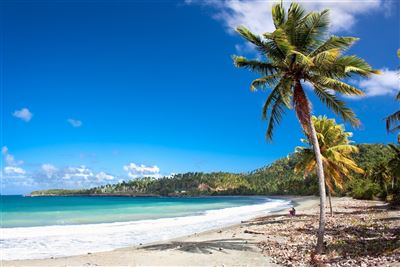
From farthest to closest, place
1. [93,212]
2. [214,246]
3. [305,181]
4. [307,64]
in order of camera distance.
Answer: [305,181]
[93,212]
[214,246]
[307,64]

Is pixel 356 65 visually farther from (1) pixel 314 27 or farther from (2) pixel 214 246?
(2) pixel 214 246

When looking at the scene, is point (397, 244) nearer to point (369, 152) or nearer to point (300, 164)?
point (300, 164)

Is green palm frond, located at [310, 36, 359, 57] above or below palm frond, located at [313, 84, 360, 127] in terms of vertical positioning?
above

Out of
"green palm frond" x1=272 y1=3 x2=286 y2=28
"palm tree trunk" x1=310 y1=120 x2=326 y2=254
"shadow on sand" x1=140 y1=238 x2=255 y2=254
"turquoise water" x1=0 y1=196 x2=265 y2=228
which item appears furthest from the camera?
"turquoise water" x1=0 y1=196 x2=265 y2=228

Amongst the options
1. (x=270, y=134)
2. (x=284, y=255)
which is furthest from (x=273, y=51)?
(x=284, y=255)

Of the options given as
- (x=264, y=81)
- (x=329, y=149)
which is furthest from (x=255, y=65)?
(x=329, y=149)

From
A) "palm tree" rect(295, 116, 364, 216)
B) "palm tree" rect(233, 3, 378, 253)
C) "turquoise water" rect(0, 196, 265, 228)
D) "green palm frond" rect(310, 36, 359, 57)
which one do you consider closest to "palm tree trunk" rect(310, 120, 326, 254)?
"palm tree" rect(233, 3, 378, 253)

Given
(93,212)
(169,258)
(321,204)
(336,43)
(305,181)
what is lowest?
(169,258)

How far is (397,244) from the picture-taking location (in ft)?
42.0

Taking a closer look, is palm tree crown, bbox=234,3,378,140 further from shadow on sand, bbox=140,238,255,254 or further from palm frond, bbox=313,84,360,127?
shadow on sand, bbox=140,238,255,254

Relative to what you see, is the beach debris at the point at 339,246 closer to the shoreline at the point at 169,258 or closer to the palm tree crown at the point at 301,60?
the shoreline at the point at 169,258

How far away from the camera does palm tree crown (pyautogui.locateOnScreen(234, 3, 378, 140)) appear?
13.7 meters

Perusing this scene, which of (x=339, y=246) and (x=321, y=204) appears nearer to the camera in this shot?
(x=321, y=204)

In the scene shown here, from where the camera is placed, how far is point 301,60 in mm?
13383
